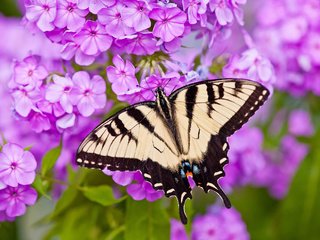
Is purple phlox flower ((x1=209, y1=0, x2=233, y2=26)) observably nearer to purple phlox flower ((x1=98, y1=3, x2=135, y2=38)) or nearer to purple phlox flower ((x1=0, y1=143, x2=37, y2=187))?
purple phlox flower ((x1=98, y1=3, x2=135, y2=38))

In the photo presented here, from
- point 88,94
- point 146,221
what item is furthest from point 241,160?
point 88,94

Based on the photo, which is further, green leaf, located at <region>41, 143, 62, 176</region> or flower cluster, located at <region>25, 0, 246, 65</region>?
green leaf, located at <region>41, 143, 62, 176</region>

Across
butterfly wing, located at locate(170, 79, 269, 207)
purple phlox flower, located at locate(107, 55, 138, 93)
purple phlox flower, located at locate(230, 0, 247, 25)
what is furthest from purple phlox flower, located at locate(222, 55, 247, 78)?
purple phlox flower, located at locate(107, 55, 138, 93)

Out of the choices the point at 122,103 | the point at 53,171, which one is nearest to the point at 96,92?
the point at 122,103

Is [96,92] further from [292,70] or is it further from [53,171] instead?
[292,70]

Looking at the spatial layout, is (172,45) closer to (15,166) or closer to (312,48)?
(15,166)

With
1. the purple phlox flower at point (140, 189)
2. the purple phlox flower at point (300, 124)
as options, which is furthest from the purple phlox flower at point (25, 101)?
the purple phlox flower at point (300, 124)
